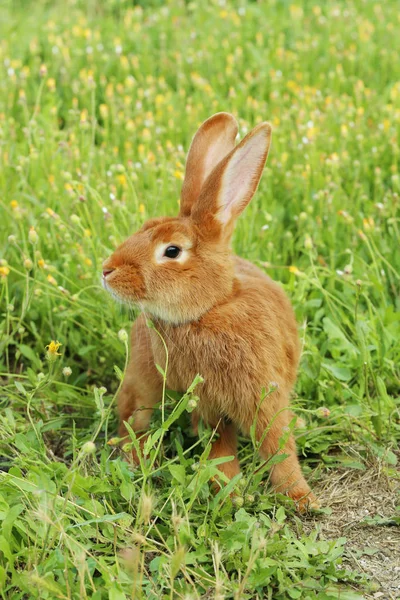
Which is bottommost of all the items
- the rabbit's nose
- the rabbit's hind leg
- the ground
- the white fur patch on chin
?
the ground

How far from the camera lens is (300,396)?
11.8 ft

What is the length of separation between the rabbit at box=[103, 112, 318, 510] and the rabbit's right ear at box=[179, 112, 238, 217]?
18cm

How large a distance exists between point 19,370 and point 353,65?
3.91 meters

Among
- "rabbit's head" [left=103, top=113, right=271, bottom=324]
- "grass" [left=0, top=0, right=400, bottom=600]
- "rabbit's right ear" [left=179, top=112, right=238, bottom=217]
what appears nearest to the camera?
"grass" [left=0, top=0, right=400, bottom=600]

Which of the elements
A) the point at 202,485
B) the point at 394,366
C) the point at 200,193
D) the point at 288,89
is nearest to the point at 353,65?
the point at 288,89

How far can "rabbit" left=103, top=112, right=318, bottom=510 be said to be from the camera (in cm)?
292

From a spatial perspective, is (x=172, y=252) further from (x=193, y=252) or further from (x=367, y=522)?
(x=367, y=522)

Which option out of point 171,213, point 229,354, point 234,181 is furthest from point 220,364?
point 171,213

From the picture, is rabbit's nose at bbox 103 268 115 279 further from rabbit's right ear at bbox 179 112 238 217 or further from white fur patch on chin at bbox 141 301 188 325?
rabbit's right ear at bbox 179 112 238 217

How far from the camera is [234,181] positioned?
3.04m

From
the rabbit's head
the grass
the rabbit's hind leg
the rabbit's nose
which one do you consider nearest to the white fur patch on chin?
the rabbit's head

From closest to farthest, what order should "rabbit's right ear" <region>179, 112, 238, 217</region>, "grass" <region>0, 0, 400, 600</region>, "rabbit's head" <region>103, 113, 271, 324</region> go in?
"grass" <region>0, 0, 400, 600</region> → "rabbit's head" <region>103, 113, 271, 324</region> → "rabbit's right ear" <region>179, 112, 238, 217</region>

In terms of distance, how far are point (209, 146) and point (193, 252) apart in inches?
20.9

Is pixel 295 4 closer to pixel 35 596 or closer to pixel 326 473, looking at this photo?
pixel 326 473
